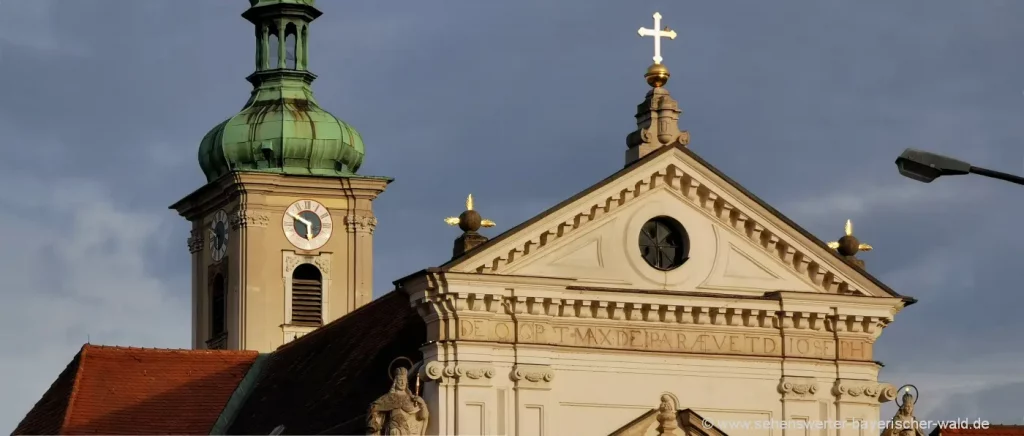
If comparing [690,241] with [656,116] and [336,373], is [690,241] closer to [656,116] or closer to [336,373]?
[656,116]

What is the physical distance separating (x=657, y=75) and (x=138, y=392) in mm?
12199

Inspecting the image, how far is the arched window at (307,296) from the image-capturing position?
60906mm

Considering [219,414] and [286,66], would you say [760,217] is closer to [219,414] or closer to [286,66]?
[219,414]

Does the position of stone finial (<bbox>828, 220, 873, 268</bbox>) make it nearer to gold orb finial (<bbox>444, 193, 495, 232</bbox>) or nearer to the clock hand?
gold orb finial (<bbox>444, 193, 495, 232</bbox>)

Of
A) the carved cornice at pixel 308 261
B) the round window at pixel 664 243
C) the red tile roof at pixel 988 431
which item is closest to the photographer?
the round window at pixel 664 243

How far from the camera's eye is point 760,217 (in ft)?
142

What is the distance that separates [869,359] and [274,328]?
18834 mm

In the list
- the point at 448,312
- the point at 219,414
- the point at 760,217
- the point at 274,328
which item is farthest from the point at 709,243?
the point at 274,328

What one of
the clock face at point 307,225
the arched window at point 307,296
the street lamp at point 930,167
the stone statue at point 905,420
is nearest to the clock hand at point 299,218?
the clock face at point 307,225

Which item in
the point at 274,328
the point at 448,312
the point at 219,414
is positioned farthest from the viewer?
the point at 274,328

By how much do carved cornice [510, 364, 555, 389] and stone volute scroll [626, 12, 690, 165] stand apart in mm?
3342

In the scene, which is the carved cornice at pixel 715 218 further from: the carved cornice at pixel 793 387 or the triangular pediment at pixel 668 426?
the triangular pediment at pixel 668 426

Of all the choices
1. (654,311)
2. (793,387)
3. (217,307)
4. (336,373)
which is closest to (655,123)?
(654,311)

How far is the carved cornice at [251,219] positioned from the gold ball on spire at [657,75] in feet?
60.2
